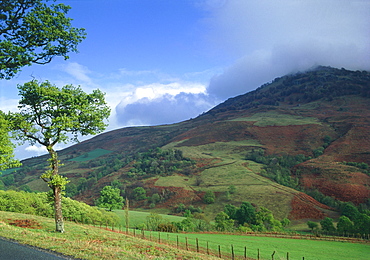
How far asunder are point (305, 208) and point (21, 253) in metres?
95.0

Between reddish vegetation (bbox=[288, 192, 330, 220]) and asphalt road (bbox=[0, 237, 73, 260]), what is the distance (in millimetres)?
87052

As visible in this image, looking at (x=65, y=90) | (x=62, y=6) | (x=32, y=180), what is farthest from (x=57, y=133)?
(x=32, y=180)

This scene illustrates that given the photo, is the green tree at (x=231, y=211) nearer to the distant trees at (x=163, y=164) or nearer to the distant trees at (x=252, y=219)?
the distant trees at (x=252, y=219)

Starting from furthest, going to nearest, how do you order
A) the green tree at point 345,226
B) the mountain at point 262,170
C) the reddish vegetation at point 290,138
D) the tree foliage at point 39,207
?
the reddish vegetation at point 290,138, the mountain at point 262,170, the green tree at point 345,226, the tree foliage at point 39,207

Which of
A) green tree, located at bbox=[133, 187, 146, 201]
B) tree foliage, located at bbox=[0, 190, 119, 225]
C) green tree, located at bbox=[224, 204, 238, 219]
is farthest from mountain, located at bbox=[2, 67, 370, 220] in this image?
tree foliage, located at bbox=[0, 190, 119, 225]

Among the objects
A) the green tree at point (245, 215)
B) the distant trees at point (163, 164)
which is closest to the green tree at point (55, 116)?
the green tree at point (245, 215)

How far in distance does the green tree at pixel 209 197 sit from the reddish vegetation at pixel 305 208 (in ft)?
94.6

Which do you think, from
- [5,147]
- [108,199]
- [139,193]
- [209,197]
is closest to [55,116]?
[5,147]

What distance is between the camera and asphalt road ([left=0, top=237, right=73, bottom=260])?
34.0 feet

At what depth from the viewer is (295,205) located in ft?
296

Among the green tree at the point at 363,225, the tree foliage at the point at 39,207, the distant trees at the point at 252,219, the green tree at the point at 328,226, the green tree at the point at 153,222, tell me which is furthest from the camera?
the green tree at the point at 328,226

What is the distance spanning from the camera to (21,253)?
35.5ft

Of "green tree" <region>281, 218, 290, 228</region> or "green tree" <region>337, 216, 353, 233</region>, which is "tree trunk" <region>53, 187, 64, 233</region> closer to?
"green tree" <region>337, 216, 353, 233</region>

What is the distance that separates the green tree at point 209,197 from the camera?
10089 centimetres
